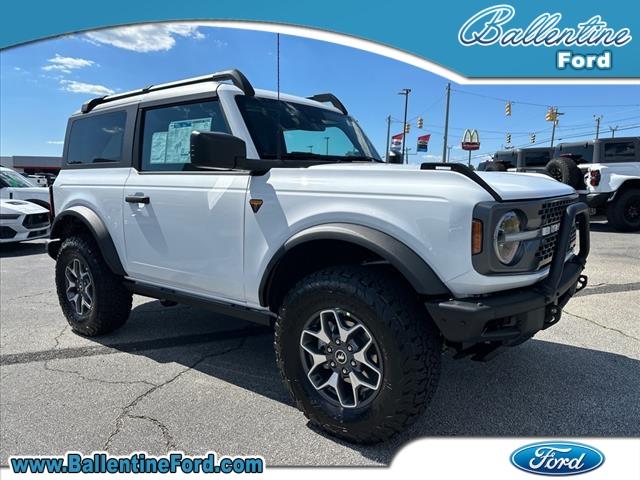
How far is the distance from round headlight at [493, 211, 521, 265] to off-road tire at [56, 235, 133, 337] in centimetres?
309

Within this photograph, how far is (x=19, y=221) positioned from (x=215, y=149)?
8.73m

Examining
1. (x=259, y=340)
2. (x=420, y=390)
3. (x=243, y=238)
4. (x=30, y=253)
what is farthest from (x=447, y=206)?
(x=30, y=253)

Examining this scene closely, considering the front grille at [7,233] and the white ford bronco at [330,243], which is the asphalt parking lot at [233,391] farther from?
the front grille at [7,233]

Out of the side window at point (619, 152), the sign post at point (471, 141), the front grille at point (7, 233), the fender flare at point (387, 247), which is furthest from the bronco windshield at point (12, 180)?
the sign post at point (471, 141)

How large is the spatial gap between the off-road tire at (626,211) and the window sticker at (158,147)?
1041 centimetres

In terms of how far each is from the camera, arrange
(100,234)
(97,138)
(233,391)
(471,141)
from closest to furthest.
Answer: (233,391), (100,234), (97,138), (471,141)

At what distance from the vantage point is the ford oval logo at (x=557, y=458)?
229cm

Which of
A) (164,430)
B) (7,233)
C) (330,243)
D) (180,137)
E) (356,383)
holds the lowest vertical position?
(164,430)

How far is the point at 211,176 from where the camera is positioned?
3.00 metres

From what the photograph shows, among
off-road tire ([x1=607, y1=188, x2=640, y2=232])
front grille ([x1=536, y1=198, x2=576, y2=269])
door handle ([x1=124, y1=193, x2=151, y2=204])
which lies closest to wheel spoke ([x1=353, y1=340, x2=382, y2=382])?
front grille ([x1=536, y1=198, x2=576, y2=269])

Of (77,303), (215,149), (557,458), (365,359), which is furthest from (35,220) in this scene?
(557,458)

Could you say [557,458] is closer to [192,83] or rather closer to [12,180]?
[192,83]

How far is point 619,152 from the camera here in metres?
11.2

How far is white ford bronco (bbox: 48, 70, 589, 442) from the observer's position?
213 cm
